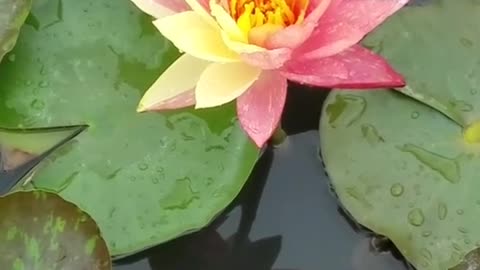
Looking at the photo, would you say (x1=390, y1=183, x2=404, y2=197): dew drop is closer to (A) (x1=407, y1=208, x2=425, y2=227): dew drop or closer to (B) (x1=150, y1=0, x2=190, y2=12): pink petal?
(A) (x1=407, y1=208, x2=425, y2=227): dew drop

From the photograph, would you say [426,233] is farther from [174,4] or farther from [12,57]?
[12,57]

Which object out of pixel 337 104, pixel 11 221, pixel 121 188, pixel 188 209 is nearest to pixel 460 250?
pixel 337 104

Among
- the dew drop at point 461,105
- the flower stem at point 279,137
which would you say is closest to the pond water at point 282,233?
the flower stem at point 279,137

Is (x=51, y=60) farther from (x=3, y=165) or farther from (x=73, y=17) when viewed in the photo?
(x=3, y=165)

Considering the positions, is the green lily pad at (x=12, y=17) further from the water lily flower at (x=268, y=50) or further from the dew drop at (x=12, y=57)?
the water lily flower at (x=268, y=50)

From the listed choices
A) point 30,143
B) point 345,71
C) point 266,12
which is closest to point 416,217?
point 345,71

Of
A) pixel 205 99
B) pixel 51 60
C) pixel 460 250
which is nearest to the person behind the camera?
pixel 205 99
